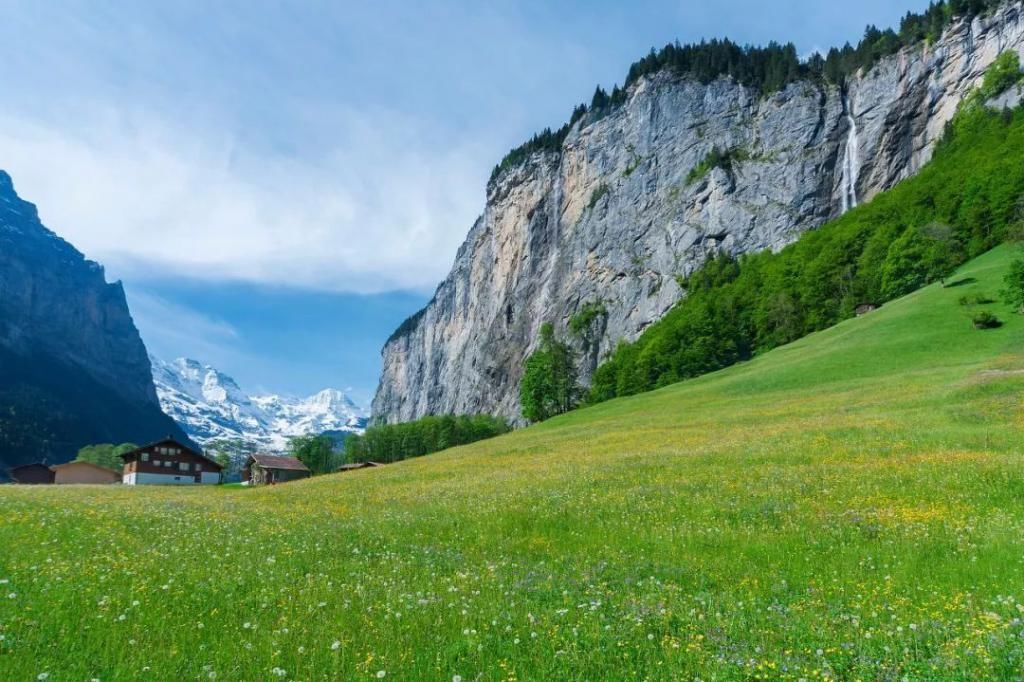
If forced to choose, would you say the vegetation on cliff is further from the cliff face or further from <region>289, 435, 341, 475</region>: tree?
<region>289, 435, 341, 475</region>: tree

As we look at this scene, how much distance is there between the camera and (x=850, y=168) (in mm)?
154625

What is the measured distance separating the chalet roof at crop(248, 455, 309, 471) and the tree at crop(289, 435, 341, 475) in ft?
126

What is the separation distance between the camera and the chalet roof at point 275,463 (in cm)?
12875

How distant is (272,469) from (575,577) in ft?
427

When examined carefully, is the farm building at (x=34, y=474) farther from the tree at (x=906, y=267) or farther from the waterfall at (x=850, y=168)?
the waterfall at (x=850, y=168)

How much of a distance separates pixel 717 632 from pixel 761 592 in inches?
104

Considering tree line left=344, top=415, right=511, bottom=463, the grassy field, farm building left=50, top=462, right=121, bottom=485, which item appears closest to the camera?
the grassy field

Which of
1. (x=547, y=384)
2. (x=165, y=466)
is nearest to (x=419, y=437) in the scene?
(x=547, y=384)

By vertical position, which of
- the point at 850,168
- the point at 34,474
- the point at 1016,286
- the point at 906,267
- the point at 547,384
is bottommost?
the point at 34,474

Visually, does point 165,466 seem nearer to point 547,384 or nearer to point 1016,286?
point 547,384

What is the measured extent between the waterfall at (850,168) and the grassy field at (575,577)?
144 meters

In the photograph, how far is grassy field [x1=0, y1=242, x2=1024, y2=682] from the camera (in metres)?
7.27

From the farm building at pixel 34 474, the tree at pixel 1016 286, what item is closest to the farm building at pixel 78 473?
the farm building at pixel 34 474

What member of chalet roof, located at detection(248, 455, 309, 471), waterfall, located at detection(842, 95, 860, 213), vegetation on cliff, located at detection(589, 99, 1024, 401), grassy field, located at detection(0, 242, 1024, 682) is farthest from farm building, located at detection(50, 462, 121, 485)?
waterfall, located at detection(842, 95, 860, 213)
